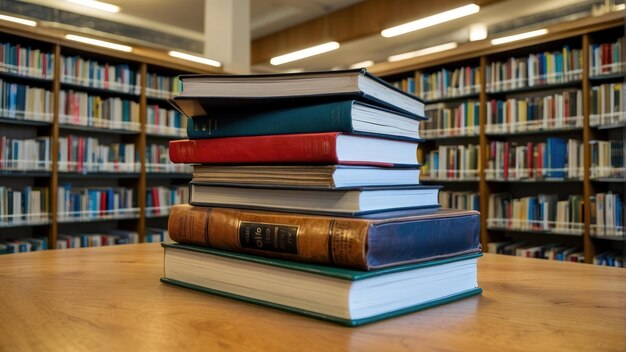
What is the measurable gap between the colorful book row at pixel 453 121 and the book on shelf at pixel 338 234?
3469 millimetres

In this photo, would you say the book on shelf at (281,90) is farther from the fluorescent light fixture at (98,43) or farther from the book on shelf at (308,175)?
the fluorescent light fixture at (98,43)

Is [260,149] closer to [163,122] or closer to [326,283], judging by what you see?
[326,283]

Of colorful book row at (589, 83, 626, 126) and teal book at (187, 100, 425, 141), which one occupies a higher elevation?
colorful book row at (589, 83, 626, 126)

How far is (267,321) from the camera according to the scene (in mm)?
501

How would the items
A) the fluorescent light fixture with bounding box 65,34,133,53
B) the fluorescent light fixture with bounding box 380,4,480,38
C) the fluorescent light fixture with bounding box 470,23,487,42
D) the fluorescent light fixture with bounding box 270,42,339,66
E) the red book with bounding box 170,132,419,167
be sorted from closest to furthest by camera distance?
the red book with bounding box 170,132,419,167 < the fluorescent light fixture with bounding box 65,34,133,53 < the fluorescent light fixture with bounding box 380,4,480,38 < the fluorescent light fixture with bounding box 270,42,339,66 < the fluorescent light fixture with bounding box 470,23,487,42

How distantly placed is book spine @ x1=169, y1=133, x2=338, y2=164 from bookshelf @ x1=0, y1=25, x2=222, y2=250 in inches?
125

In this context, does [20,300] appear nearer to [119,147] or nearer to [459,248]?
[459,248]

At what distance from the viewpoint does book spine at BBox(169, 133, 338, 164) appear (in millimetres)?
535

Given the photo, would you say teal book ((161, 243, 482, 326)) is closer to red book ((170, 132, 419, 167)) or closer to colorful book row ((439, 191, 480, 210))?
red book ((170, 132, 419, 167))

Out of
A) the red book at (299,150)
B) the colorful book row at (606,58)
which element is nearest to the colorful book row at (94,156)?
the red book at (299,150)

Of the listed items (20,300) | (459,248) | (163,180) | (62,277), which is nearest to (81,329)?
(20,300)

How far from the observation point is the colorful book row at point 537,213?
3305 mm

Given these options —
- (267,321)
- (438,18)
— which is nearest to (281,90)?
(267,321)

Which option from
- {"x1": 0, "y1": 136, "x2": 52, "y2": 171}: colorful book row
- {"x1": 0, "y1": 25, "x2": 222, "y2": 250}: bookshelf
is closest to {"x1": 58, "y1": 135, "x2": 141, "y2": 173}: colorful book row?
{"x1": 0, "y1": 25, "x2": 222, "y2": 250}: bookshelf
